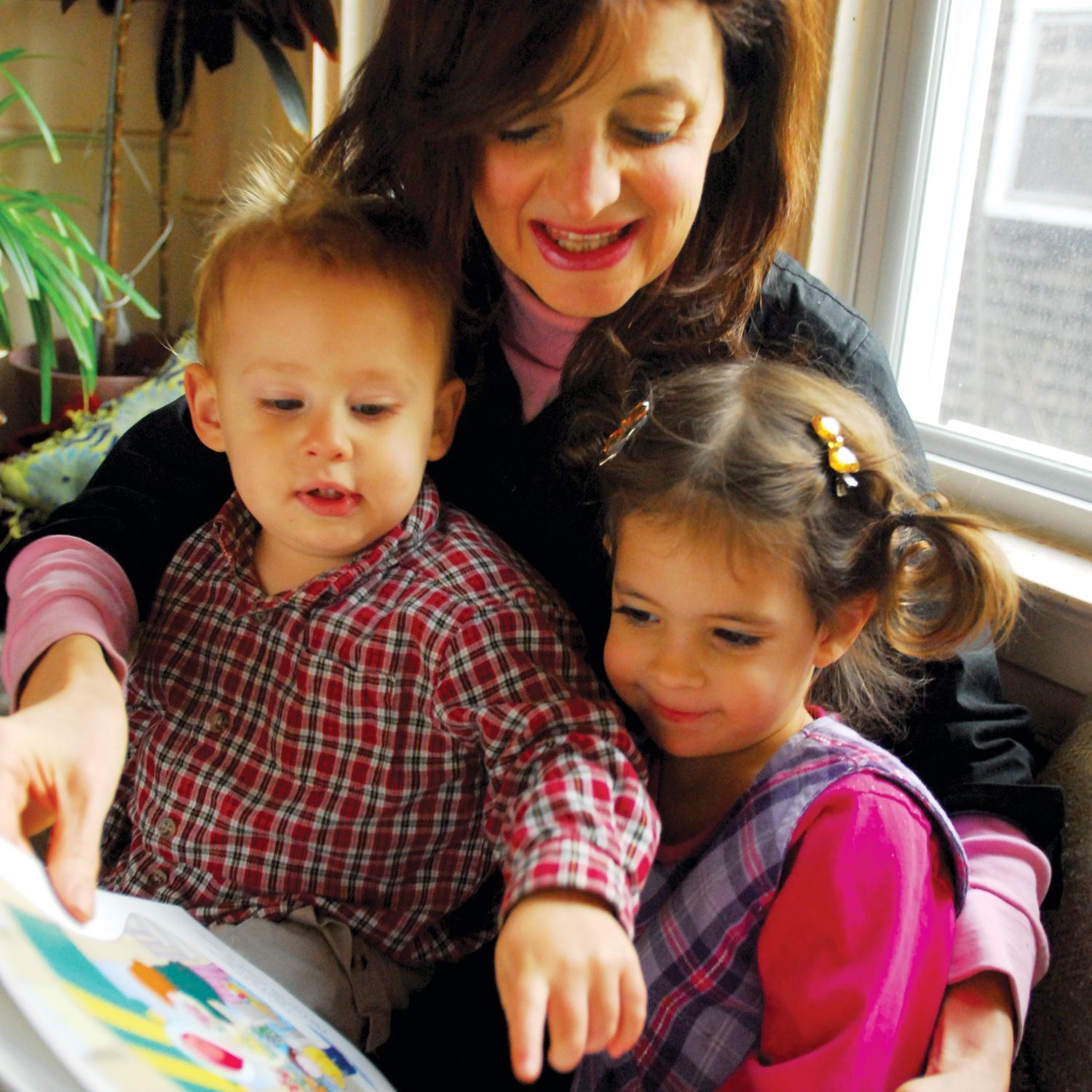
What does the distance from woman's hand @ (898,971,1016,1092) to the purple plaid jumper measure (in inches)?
2.8

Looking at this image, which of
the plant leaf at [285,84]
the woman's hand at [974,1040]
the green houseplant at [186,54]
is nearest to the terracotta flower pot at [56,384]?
the green houseplant at [186,54]

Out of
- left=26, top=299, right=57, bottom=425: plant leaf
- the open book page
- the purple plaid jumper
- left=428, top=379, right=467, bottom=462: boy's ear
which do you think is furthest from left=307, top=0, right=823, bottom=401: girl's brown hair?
left=26, top=299, right=57, bottom=425: plant leaf

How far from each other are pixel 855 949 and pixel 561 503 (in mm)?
510

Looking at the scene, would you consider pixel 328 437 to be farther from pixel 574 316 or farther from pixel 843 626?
pixel 843 626

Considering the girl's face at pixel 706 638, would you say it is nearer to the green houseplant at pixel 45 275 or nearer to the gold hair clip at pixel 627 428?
the gold hair clip at pixel 627 428

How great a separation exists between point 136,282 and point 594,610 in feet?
5.51

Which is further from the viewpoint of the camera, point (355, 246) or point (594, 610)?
point (594, 610)

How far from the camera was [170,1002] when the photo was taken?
0.67 m

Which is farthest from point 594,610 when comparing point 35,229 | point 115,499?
point 35,229

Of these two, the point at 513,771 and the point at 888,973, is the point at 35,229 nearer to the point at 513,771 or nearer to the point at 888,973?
the point at 513,771

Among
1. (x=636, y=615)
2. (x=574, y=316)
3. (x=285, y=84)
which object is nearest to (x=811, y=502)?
(x=636, y=615)

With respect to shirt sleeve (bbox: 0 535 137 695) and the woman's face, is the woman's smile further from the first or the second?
shirt sleeve (bbox: 0 535 137 695)

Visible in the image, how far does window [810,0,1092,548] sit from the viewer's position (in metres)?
1.44

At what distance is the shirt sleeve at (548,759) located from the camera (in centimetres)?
74
